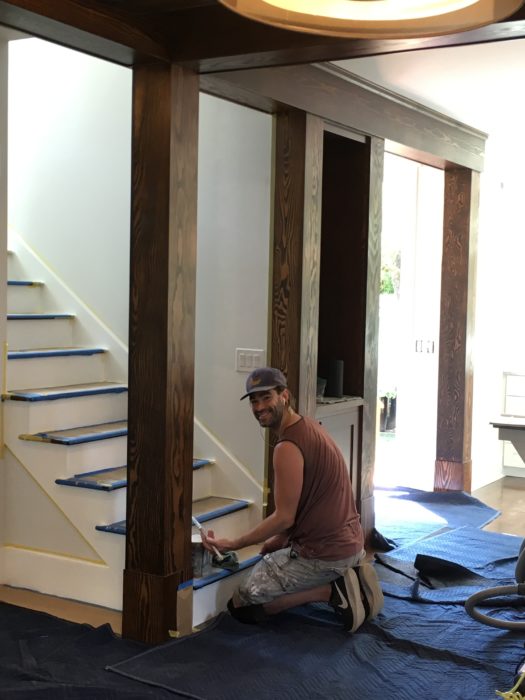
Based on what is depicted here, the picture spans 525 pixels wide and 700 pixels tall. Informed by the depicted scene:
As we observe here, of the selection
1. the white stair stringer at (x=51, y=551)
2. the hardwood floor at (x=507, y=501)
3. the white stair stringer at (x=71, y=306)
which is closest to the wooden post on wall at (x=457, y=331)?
the hardwood floor at (x=507, y=501)

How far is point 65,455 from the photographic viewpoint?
14.1 feet

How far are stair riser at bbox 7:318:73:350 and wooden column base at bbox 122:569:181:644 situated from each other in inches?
73.1

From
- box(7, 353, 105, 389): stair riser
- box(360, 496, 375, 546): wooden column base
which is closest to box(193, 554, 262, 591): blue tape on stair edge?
box(360, 496, 375, 546): wooden column base

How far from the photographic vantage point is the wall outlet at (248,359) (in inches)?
185

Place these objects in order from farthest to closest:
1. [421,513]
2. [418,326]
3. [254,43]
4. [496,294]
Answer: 1. [496,294]
2. [418,326]
3. [421,513]
4. [254,43]

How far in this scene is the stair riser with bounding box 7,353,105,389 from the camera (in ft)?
15.4

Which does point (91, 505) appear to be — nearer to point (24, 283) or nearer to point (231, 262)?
point (231, 262)

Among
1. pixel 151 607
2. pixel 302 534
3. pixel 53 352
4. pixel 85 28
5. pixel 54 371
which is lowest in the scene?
pixel 151 607

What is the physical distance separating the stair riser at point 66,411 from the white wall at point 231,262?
1.55 ft

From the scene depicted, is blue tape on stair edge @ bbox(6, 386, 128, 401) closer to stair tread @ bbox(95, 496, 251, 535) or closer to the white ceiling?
stair tread @ bbox(95, 496, 251, 535)

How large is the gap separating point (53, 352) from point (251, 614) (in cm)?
188

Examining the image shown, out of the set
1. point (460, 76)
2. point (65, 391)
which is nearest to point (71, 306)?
point (65, 391)

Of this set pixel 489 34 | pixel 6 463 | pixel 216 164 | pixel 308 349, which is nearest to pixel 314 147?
pixel 216 164

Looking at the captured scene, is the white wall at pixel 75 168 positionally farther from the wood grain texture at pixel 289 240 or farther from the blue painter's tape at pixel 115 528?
the blue painter's tape at pixel 115 528
